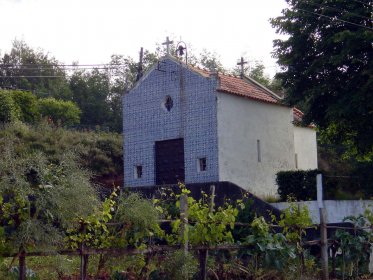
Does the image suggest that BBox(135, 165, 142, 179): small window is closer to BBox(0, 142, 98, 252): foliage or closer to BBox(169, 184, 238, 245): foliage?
BBox(169, 184, 238, 245): foliage

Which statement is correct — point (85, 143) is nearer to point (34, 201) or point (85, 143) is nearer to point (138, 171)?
point (138, 171)

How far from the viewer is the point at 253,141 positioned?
89.6 feet

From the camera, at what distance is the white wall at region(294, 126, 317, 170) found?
30578mm

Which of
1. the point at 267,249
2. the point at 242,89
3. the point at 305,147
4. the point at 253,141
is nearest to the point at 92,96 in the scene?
the point at 305,147

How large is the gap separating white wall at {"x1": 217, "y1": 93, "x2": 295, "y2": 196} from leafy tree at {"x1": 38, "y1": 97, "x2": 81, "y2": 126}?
17.7 metres

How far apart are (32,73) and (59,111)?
13.9 meters

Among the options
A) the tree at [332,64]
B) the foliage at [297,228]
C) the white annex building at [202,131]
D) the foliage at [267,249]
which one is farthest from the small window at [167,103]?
the foliage at [267,249]

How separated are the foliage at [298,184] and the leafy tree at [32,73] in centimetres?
3017

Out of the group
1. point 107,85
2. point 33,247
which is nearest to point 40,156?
point 33,247

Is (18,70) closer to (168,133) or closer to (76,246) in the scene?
(168,133)

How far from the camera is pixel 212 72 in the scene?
85.7 ft

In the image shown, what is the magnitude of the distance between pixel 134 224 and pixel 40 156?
6.72 feet

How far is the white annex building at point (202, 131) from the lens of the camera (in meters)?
25.8

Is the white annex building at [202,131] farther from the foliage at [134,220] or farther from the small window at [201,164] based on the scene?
the foliage at [134,220]
